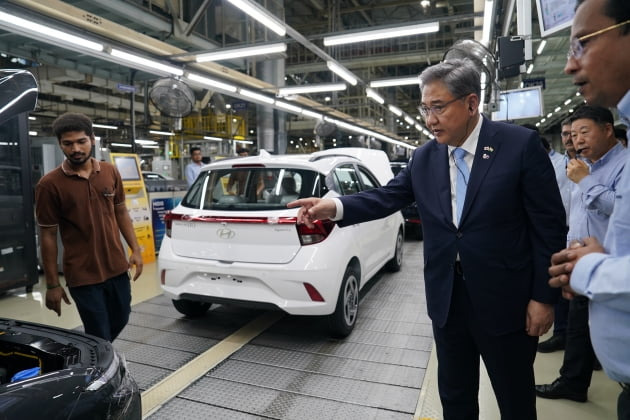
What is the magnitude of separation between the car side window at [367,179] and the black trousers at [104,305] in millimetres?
2763

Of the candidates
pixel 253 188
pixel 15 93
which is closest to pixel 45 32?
pixel 253 188

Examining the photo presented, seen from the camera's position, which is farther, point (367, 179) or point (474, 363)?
point (367, 179)

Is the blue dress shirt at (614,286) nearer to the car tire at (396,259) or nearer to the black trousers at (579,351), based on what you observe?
the black trousers at (579,351)

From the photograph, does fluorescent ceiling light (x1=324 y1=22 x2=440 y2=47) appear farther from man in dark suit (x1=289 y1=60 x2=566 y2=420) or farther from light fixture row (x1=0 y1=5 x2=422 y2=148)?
man in dark suit (x1=289 y1=60 x2=566 y2=420)

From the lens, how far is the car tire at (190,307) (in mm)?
3719

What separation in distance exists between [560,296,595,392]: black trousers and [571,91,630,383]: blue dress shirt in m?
1.65

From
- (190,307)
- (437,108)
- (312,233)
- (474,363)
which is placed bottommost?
(190,307)

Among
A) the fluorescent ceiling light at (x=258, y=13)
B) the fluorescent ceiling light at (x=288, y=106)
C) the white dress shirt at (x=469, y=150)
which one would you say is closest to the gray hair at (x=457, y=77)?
the white dress shirt at (x=469, y=150)

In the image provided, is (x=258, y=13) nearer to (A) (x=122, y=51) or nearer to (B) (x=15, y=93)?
(A) (x=122, y=51)

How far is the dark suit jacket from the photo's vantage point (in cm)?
147

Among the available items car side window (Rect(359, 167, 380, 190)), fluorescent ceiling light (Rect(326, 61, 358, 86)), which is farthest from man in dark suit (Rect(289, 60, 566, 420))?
fluorescent ceiling light (Rect(326, 61, 358, 86))

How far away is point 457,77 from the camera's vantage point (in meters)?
1.55

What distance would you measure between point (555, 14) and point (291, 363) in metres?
3.40

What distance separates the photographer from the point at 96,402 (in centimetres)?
124
